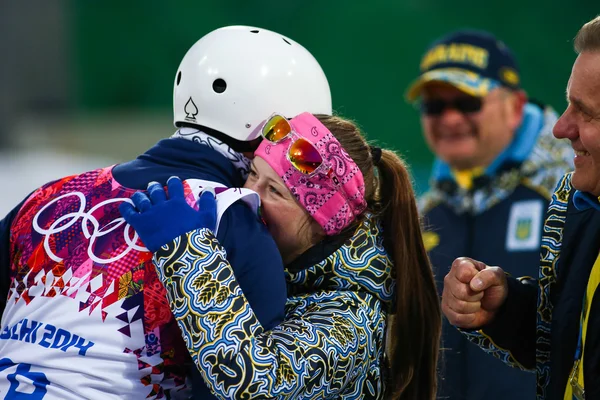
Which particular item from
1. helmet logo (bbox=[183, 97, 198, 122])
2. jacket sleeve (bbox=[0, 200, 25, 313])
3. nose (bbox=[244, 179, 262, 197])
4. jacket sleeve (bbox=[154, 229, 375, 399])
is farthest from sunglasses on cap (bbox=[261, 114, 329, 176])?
jacket sleeve (bbox=[0, 200, 25, 313])

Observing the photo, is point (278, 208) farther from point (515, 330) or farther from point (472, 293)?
point (515, 330)

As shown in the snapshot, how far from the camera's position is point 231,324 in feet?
6.77

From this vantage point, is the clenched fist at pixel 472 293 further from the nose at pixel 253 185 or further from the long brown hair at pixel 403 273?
the nose at pixel 253 185

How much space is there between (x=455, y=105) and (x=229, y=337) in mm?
3234

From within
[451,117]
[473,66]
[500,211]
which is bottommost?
[500,211]

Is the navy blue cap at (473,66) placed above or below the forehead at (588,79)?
below

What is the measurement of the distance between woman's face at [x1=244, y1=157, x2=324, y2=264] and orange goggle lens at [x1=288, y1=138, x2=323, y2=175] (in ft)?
0.23

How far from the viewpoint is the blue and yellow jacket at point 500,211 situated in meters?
4.21

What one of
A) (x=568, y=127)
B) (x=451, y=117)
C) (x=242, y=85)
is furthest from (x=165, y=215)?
(x=451, y=117)

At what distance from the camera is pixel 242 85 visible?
100 inches

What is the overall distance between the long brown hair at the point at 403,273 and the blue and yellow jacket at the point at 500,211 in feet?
4.41

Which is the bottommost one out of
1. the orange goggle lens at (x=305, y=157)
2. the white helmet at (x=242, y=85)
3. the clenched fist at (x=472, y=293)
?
the clenched fist at (x=472, y=293)

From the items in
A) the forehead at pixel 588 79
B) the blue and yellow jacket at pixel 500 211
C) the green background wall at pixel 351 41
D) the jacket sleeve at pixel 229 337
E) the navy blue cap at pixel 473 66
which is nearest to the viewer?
the jacket sleeve at pixel 229 337

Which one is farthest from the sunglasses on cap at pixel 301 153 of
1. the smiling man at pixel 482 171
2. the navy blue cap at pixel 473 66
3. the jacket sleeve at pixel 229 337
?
the navy blue cap at pixel 473 66
